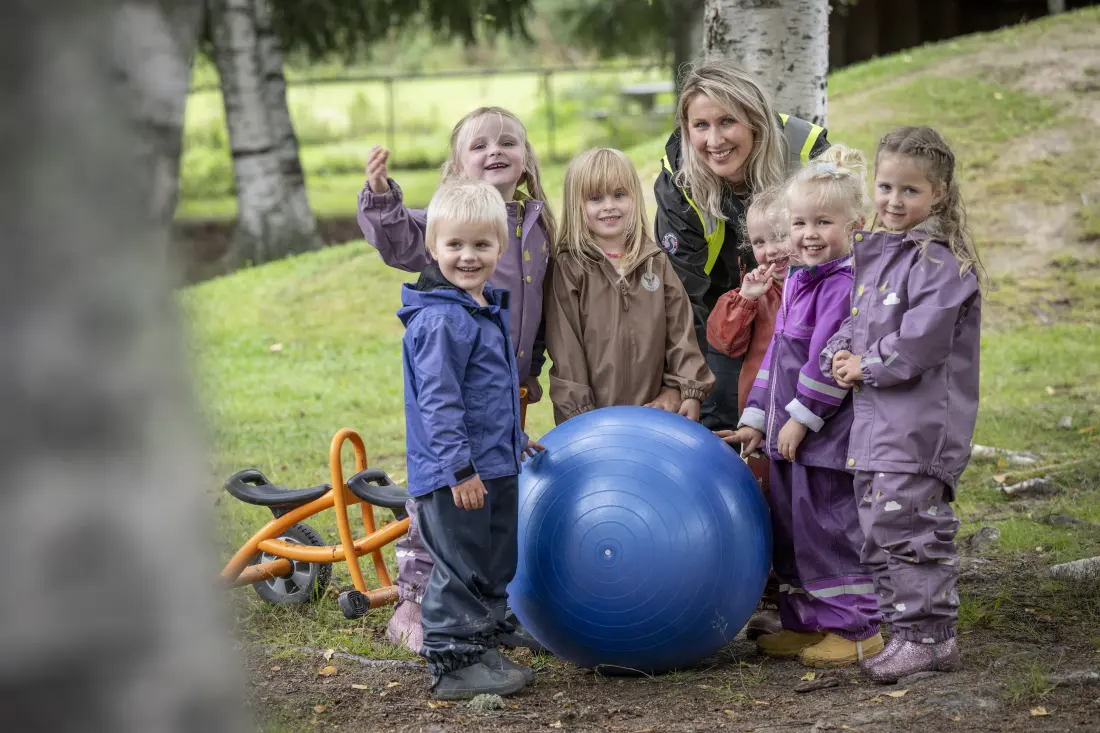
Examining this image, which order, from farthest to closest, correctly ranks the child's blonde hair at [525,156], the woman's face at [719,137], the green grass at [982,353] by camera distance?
the green grass at [982,353] < the woman's face at [719,137] < the child's blonde hair at [525,156]

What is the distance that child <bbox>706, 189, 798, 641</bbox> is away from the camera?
4785mm

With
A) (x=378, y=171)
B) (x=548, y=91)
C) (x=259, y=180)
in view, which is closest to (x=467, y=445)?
(x=378, y=171)

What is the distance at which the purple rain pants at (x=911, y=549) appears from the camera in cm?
411

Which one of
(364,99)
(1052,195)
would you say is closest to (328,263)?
(1052,195)

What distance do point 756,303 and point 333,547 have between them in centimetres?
203

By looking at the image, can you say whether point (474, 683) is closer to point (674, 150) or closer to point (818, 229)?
point (818, 229)

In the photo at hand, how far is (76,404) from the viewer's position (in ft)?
5.84

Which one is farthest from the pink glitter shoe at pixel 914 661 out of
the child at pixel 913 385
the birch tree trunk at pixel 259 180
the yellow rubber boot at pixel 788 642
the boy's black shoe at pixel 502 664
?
the birch tree trunk at pixel 259 180

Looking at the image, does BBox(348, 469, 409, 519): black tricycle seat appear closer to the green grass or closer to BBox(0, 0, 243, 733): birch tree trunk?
the green grass

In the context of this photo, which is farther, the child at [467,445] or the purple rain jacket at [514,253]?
the purple rain jacket at [514,253]

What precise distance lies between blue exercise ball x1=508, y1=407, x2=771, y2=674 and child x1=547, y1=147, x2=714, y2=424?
1.66 ft

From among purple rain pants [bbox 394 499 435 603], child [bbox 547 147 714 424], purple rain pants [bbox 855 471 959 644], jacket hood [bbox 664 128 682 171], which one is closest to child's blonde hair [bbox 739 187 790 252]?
child [bbox 547 147 714 424]

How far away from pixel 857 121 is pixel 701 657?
10274 mm

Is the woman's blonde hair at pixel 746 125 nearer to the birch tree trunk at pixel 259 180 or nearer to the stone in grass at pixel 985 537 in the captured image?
the stone in grass at pixel 985 537
